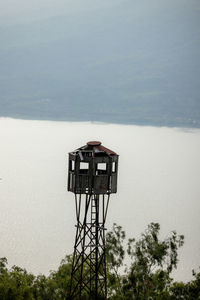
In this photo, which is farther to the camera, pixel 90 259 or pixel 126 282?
pixel 126 282

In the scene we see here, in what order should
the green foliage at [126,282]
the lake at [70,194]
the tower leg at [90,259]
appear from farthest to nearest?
the lake at [70,194]
the green foliage at [126,282]
the tower leg at [90,259]

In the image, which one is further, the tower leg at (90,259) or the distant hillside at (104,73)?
the distant hillside at (104,73)

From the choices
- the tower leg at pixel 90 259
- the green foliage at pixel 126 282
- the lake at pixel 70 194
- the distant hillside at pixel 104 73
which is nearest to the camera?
the tower leg at pixel 90 259

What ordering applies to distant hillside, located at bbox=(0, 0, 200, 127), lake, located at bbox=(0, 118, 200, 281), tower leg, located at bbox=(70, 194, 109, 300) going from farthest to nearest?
1. distant hillside, located at bbox=(0, 0, 200, 127)
2. lake, located at bbox=(0, 118, 200, 281)
3. tower leg, located at bbox=(70, 194, 109, 300)

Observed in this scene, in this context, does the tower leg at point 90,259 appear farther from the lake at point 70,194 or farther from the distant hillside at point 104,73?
the distant hillside at point 104,73

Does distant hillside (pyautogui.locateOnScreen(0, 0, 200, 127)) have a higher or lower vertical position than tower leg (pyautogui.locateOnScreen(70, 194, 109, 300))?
higher

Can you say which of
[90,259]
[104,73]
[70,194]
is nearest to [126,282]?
[90,259]

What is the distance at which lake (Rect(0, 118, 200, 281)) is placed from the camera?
32.0 metres

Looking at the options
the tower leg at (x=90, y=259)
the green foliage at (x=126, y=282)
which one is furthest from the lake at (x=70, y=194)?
the tower leg at (x=90, y=259)

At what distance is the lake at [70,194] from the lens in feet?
105

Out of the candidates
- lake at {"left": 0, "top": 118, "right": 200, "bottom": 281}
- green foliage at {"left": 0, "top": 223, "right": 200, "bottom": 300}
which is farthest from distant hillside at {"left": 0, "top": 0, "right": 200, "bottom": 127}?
green foliage at {"left": 0, "top": 223, "right": 200, "bottom": 300}

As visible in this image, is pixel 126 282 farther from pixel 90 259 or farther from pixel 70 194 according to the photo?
pixel 70 194

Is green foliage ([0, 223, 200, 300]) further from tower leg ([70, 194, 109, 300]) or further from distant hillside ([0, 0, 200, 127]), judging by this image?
distant hillside ([0, 0, 200, 127])

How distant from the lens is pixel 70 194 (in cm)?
4884
